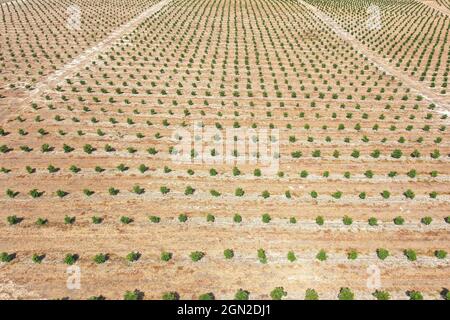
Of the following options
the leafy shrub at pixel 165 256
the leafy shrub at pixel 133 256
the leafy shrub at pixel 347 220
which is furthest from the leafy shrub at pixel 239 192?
the leafy shrub at pixel 133 256

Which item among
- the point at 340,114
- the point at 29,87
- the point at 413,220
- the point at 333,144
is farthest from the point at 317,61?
the point at 29,87

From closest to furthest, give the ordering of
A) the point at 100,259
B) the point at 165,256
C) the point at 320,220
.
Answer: the point at 100,259
the point at 165,256
the point at 320,220

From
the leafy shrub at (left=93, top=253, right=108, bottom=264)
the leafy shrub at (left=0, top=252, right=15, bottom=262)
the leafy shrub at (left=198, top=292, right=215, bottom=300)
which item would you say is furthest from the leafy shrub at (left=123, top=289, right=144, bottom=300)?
the leafy shrub at (left=0, top=252, right=15, bottom=262)

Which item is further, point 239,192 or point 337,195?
point 239,192

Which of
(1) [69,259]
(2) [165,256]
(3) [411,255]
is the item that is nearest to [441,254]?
(3) [411,255]

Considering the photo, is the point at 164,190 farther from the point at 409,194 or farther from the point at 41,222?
the point at 409,194
